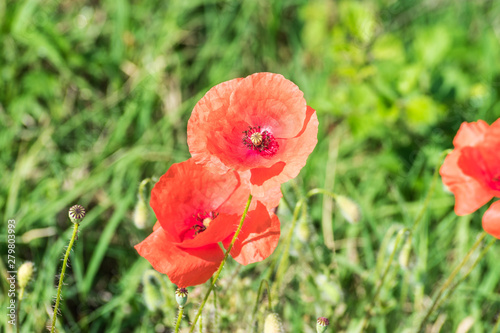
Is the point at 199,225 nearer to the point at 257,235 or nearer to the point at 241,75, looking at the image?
the point at 257,235

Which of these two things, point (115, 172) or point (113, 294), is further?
point (115, 172)

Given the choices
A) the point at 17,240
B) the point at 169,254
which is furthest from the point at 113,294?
the point at 169,254

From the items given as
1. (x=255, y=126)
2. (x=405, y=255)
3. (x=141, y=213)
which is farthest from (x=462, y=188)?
(x=141, y=213)

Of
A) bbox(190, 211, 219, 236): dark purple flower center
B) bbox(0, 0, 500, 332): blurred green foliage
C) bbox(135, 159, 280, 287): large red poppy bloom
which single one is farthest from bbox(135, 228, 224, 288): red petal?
bbox(0, 0, 500, 332): blurred green foliage

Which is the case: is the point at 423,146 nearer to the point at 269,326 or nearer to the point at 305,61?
the point at 305,61

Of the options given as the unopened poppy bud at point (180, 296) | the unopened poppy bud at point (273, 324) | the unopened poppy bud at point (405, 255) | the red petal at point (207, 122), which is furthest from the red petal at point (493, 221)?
the unopened poppy bud at point (180, 296)
